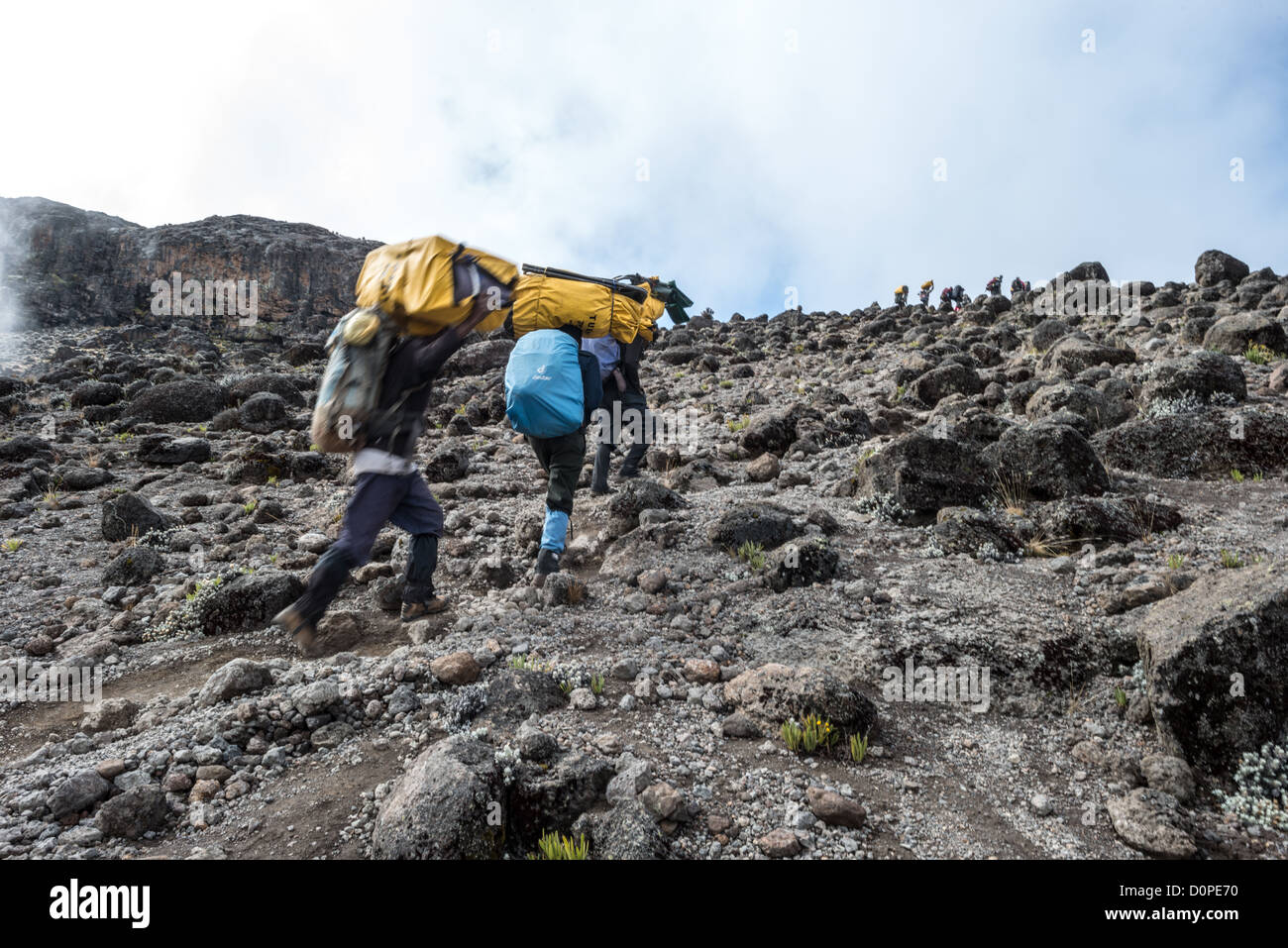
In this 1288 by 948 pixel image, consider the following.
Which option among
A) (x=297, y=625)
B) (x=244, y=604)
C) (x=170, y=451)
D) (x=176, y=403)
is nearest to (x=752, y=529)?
(x=297, y=625)

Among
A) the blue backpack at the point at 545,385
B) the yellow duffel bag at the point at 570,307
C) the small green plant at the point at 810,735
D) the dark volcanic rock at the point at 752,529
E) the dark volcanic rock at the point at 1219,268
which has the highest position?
the dark volcanic rock at the point at 1219,268

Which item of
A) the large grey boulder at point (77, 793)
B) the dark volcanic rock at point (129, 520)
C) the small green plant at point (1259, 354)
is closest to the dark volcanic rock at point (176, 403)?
the dark volcanic rock at point (129, 520)

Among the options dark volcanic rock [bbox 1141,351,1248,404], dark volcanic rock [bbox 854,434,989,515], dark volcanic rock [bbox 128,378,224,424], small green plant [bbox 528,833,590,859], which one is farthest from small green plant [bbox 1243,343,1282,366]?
dark volcanic rock [bbox 128,378,224,424]

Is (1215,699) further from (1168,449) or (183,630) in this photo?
(183,630)

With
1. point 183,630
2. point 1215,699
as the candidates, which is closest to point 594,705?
point 1215,699

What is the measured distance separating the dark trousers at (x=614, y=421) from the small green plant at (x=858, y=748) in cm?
505

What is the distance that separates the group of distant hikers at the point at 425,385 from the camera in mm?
3686

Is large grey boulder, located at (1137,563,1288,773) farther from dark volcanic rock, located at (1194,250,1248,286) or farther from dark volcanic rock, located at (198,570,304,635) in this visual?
dark volcanic rock, located at (1194,250,1248,286)

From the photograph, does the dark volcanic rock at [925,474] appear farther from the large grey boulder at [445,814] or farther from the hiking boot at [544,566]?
the large grey boulder at [445,814]

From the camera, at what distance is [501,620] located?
4.64 metres

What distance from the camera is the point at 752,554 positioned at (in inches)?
211

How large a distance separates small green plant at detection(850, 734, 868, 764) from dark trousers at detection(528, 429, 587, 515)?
8.83ft
